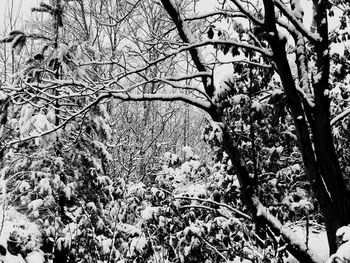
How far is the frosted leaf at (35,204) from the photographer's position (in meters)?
5.73

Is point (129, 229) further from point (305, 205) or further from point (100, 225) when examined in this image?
point (305, 205)

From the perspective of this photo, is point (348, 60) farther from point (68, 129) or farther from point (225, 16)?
point (68, 129)

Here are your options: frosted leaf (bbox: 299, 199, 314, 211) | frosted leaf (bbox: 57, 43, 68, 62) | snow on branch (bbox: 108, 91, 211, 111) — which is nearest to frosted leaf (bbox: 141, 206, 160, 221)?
snow on branch (bbox: 108, 91, 211, 111)

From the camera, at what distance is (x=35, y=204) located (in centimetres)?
575

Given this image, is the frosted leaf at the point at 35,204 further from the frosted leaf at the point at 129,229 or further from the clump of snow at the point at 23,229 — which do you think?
the frosted leaf at the point at 129,229

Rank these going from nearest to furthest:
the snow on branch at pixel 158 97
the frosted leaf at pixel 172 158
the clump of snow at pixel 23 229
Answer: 1. the clump of snow at pixel 23 229
2. the snow on branch at pixel 158 97
3. the frosted leaf at pixel 172 158

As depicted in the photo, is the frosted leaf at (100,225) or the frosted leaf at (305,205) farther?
the frosted leaf at (100,225)

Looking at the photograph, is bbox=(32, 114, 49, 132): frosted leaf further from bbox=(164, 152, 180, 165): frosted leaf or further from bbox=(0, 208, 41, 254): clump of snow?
bbox=(164, 152, 180, 165): frosted leaf

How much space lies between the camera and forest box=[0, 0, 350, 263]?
5.13m

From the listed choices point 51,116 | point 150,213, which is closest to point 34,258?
point 150,213

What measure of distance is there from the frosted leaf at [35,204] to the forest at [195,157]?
2cm

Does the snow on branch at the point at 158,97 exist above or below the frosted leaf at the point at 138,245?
above

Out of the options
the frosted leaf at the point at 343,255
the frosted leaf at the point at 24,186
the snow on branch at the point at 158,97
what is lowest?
the frosted leaf at the point at 343,255

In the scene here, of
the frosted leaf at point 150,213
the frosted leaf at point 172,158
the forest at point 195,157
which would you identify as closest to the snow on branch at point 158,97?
the forest at point 195,157
